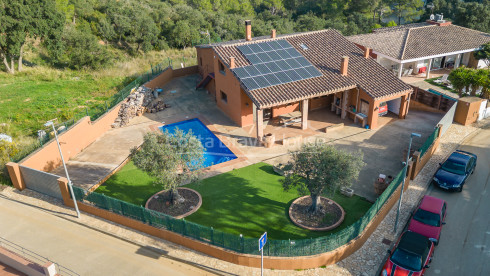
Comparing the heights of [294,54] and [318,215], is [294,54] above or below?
above

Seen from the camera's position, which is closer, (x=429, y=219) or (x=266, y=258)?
(x=266, y=258)

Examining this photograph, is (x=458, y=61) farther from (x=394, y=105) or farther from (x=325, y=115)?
(x=325, y=115)

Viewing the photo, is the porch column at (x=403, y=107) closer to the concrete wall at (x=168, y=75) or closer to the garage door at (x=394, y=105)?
the garage door at (x=394, y=105)

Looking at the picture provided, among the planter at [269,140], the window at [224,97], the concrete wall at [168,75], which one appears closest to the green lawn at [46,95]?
the concrete wall at [168,75]

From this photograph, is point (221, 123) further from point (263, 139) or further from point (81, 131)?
point (81, 131)

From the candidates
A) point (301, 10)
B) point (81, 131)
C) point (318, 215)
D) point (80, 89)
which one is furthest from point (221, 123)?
point (301, 10)

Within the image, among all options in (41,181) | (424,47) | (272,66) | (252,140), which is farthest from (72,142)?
(424,47)
